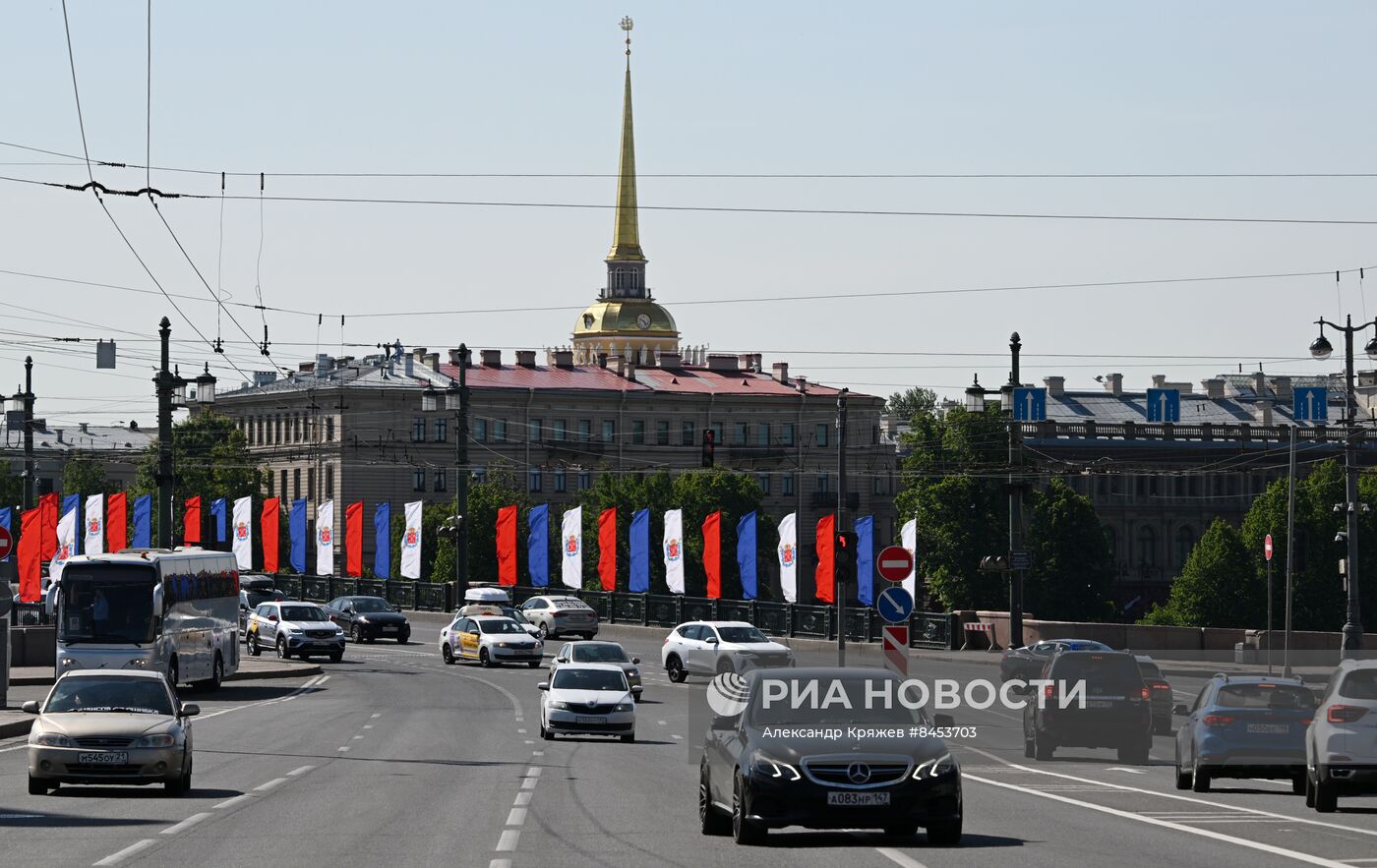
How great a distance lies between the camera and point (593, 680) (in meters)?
36.5

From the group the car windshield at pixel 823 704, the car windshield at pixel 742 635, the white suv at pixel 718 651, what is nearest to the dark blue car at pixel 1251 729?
the car windshield at pixel 823 704

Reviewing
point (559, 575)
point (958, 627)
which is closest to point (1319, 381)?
point (559, 575)

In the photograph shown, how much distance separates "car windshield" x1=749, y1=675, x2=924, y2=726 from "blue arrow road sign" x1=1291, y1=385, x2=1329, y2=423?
72.4 m

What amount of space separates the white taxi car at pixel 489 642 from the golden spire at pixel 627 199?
10816 centimetres

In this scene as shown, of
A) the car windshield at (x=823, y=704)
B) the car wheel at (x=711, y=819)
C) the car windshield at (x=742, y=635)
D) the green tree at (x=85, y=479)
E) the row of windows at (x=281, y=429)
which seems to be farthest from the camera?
the green tree at (x=85, y=479)

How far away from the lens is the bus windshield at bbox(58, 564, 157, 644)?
143 feet

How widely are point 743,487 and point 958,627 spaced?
65.6m

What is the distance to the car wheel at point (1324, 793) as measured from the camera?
71.0ft

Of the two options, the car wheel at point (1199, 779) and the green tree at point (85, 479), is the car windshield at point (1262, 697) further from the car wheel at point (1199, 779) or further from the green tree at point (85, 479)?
the green tree at point (85, 479)

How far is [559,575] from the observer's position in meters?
121

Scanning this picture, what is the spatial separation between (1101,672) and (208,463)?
381ft

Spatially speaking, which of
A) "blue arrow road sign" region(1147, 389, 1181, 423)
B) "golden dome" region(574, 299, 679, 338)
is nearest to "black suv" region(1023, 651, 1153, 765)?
"blue arrow road sign" region(1147, 389, 1181, 423)

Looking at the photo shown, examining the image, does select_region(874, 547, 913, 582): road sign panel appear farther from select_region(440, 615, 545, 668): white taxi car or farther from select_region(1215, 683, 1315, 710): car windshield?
select_region(440, 615, 545, 668): white taxi car

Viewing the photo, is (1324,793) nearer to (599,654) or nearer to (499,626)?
(599,654)
